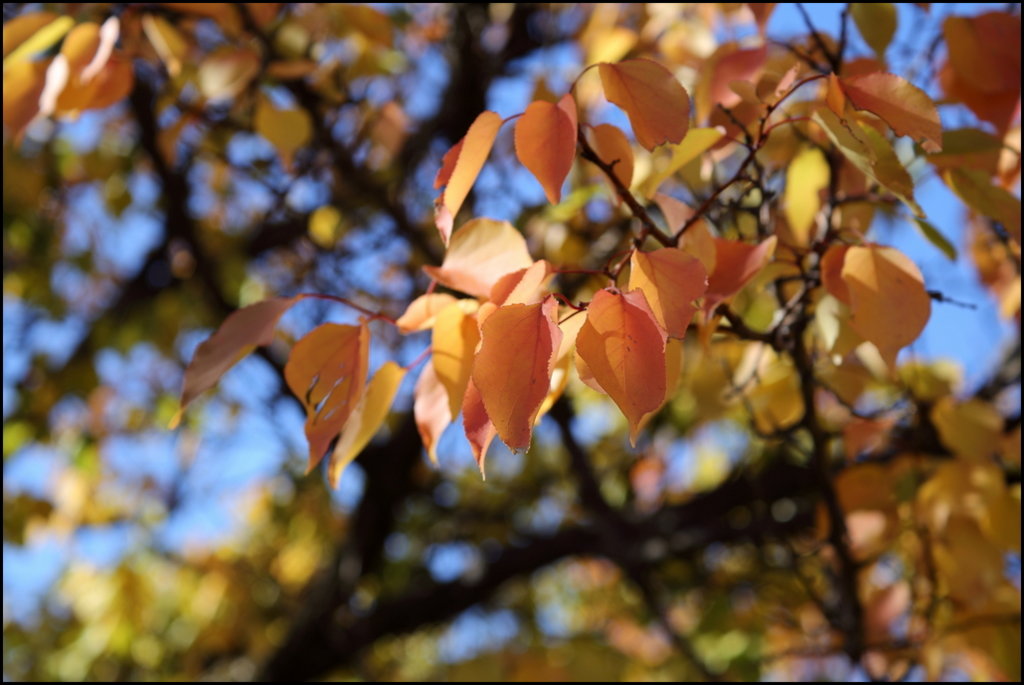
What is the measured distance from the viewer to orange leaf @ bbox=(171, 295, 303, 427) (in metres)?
0.65

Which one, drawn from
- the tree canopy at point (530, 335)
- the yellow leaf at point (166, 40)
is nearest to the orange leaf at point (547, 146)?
the tree canopy at point (530, 335)

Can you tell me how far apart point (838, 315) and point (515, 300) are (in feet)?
1.21

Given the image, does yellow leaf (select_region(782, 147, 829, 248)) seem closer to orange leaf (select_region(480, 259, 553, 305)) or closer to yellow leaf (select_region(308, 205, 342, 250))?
orange leaf (select_region(480, 259, 553, 305))

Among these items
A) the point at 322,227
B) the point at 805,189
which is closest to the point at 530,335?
the point at 805,189

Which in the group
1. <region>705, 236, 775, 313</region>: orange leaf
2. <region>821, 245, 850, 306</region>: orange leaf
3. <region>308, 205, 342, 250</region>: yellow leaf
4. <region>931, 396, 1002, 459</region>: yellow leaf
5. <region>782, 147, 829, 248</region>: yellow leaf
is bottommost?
<region>308, 205, 342, 250</region>: yellow leaf

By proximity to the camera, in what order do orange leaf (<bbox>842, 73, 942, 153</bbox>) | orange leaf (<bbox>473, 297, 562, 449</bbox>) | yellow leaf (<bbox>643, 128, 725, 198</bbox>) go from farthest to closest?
yellow leaf (<bbox>643, 128, 725, 198</bbox>), orange leaf (<bbox>842, 73, 942, 153</bbox>), orange leaf (<bbox>473, 297, 562, 449</bbox>)

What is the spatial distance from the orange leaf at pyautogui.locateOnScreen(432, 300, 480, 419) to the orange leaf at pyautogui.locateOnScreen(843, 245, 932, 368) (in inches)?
11.4

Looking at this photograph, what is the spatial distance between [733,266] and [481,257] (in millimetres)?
195

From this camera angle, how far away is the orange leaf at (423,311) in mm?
681

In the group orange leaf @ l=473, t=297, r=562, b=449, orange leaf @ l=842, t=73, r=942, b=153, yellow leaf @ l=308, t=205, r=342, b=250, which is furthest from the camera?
yellow leaf @ l=308, t=205, r=342, b=250

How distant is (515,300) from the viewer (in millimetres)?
516

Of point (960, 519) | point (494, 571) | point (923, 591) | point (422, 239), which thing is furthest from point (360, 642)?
point (960, 519)

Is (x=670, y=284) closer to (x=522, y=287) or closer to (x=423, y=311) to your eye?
(x=522, y=287)

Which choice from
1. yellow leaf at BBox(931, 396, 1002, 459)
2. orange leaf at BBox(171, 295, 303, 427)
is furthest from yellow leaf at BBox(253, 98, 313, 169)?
yellow leaf at BBox(931, 396, 1002, 459)
